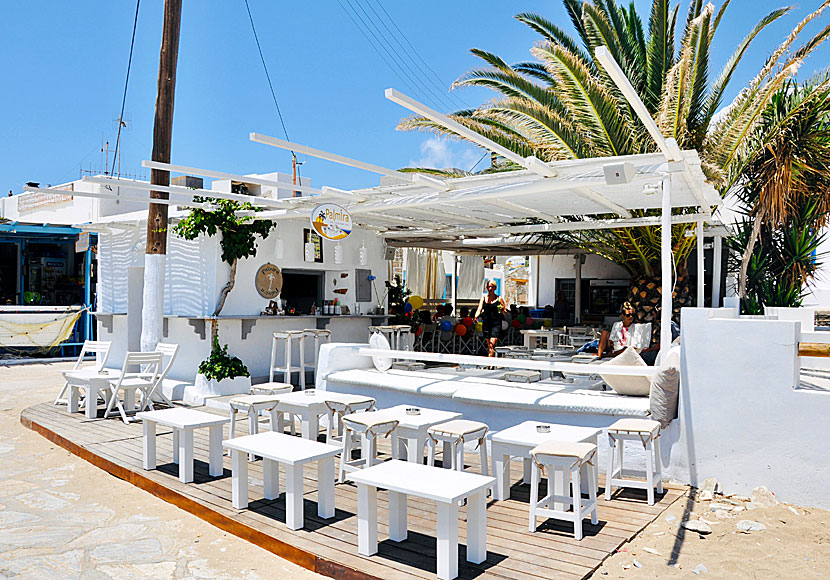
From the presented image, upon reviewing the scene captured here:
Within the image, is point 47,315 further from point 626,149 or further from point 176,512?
point 626,149

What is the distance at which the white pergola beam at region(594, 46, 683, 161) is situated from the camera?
3.55 metres

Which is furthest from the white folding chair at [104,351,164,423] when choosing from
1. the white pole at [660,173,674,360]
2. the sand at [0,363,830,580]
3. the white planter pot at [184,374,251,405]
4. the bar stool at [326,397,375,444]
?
the white pole at [660,173,674,360]

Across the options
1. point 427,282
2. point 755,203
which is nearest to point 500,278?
point 427,282

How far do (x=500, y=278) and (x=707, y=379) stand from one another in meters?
19.7

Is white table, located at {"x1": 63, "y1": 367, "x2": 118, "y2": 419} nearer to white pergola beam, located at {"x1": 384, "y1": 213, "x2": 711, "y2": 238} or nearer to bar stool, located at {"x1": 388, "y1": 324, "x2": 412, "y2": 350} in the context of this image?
bar stool, located at {"x1": 388, "y1": 324, "x2": 412, "y2": 350}

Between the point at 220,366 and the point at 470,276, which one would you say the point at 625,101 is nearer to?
the point at 220,366

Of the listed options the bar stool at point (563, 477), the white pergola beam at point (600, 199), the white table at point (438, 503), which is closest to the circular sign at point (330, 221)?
the white pergola beam at point (600, 199)

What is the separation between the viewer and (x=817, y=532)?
424cm

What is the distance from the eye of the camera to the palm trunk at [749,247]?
9875mm

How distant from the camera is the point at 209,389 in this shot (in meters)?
8.90

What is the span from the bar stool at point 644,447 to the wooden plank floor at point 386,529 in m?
0.12

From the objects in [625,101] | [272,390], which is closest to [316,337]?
[272,390]

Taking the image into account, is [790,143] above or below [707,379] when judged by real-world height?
above

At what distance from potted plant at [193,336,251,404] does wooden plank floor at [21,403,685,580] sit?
2760mm
